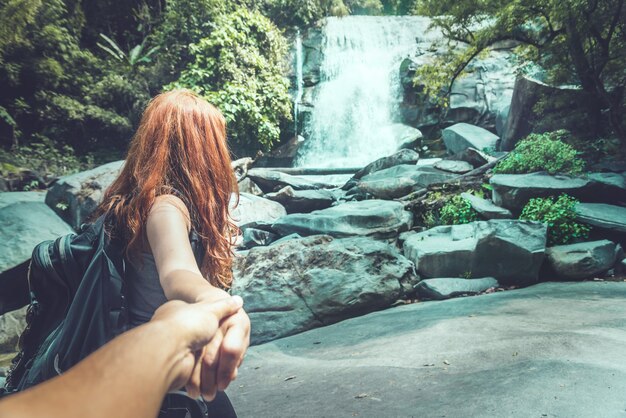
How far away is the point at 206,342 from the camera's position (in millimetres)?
766

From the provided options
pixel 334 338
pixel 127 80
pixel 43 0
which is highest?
pixel 43 0

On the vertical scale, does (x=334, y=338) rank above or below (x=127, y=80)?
below

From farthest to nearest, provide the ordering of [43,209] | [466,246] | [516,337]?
[43,209] → [466,246] → [516,337]

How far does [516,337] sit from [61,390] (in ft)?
10.5

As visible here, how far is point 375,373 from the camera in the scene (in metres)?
2.69

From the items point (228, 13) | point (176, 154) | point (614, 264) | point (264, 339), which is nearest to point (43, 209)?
point (264, 339)

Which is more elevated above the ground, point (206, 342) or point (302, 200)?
point (206, 342)

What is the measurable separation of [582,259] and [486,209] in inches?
75.6

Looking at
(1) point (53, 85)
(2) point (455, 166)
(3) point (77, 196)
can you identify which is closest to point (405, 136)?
(2) point (455, 166)

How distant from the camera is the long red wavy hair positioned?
129cm

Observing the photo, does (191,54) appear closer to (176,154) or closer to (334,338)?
(334,338)

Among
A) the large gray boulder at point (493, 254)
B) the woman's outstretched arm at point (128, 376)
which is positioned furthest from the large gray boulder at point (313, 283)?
the woman's outstretched arm at point (128, 376)

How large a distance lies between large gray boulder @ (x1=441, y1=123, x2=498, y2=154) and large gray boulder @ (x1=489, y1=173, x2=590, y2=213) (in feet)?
15.9

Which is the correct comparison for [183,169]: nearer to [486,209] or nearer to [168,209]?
[168,209]
